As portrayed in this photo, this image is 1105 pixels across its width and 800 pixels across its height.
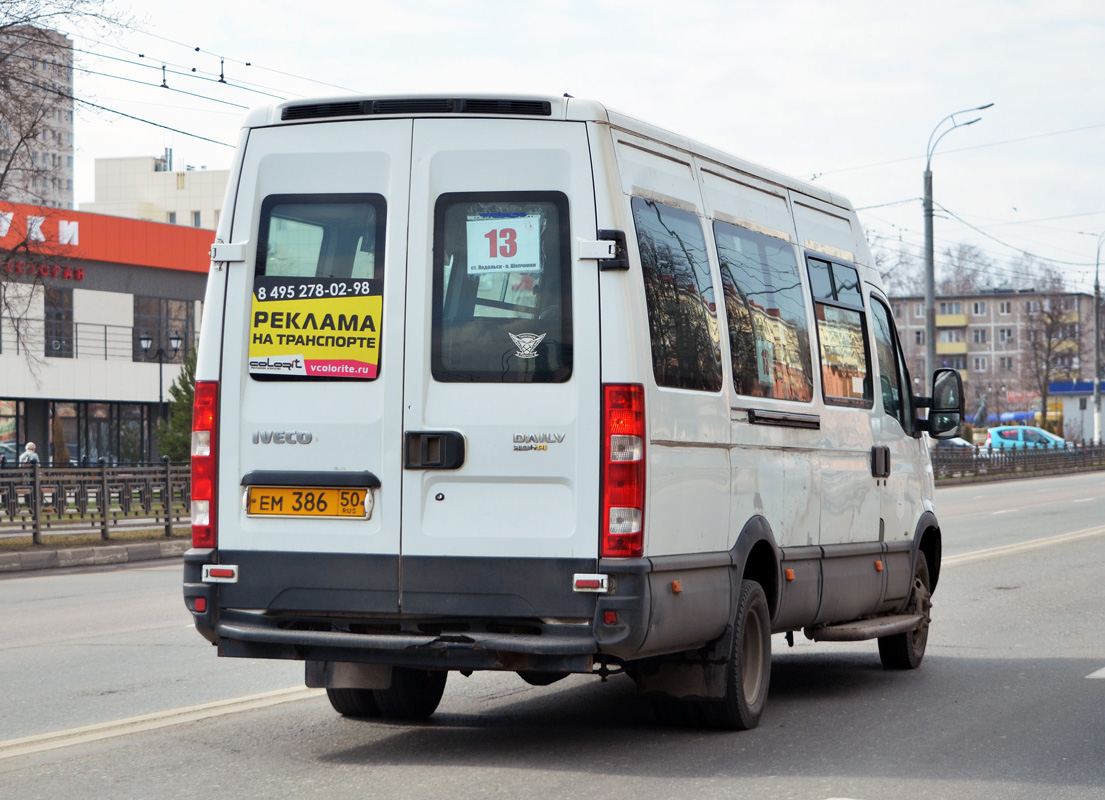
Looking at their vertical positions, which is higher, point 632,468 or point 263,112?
point 263,112

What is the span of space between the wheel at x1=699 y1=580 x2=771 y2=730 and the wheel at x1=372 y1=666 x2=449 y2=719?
1.36 meters

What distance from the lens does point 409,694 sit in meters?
6.93

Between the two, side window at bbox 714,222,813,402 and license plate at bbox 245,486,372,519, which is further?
side window at bbox 714,222,813,402

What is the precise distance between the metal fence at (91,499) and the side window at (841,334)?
548 inches

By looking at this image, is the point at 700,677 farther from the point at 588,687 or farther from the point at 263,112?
the point at 263,112

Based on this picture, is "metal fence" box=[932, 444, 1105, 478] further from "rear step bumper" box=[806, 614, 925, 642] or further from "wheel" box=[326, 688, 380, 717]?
"wheel" box=[326, 688, 380, 717]

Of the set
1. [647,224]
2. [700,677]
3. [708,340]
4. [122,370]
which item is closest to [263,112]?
[647,224]

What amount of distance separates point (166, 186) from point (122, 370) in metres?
44.1

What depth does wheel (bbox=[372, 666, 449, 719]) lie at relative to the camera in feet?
22.6

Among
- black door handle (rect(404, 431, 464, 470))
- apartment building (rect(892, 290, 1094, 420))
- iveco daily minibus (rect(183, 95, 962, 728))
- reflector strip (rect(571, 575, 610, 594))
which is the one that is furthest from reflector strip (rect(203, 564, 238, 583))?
apartment building (rect(892, 290, 1094, 420))

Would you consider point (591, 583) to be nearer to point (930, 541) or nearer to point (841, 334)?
point (841, 334)

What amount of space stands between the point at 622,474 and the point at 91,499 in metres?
16.8

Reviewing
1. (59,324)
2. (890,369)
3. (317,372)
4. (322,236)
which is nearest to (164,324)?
(59,324)

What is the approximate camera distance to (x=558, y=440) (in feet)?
18.5
